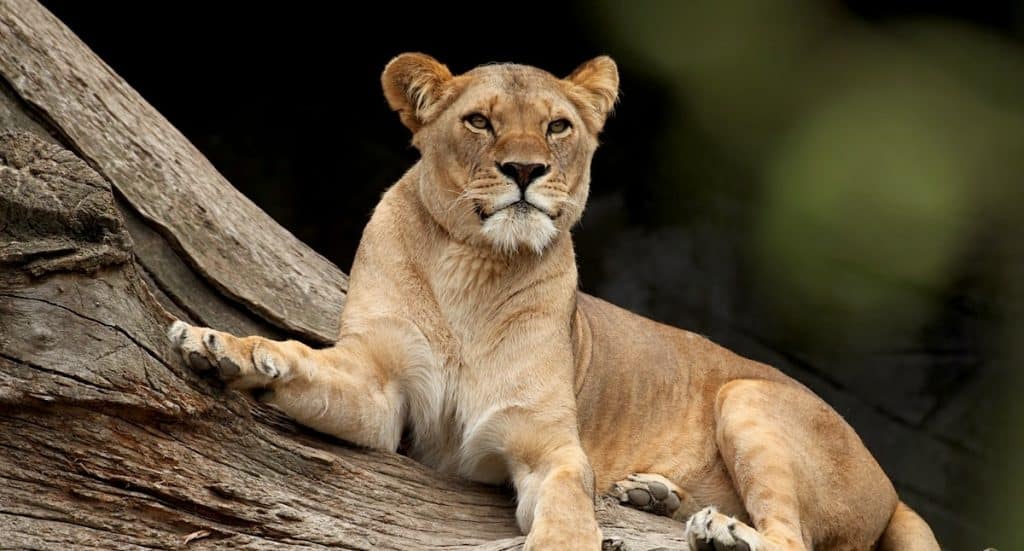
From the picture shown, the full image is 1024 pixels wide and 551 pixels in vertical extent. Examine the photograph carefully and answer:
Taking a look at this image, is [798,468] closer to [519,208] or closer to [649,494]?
[649,494]

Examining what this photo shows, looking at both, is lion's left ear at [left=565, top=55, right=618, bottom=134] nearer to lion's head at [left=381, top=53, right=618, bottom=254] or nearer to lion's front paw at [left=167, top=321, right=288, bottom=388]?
lion's head at [left=381, top=53, right=618, bottom=254]

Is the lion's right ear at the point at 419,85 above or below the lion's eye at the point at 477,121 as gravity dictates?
above

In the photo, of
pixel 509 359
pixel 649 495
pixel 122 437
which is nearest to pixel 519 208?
pixel 509 359

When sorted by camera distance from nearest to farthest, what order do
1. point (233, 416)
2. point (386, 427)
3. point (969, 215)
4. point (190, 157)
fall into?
point (233, 416)
point (386, 427)
point (190, 157)
point (969, 215)

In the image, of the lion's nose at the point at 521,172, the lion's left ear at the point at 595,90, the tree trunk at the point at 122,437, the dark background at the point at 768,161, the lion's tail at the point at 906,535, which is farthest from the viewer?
the dark background at the point at 768,161

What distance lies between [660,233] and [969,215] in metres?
1.47

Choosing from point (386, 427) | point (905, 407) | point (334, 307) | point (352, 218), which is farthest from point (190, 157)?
point (905, 407)

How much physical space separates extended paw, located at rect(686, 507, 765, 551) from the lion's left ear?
1.34 meters

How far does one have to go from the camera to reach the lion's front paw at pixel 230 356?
9.53 feet

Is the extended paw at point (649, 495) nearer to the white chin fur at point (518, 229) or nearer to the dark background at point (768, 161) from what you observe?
the white chin fur at point (518, 229)

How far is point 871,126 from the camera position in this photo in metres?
6.08

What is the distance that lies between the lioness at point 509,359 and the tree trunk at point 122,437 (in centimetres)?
13

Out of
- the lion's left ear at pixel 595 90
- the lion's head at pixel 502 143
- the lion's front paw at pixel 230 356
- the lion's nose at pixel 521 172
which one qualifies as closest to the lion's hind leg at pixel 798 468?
the lion's head at pixel 502 143

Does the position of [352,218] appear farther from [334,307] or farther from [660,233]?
[334,307]
